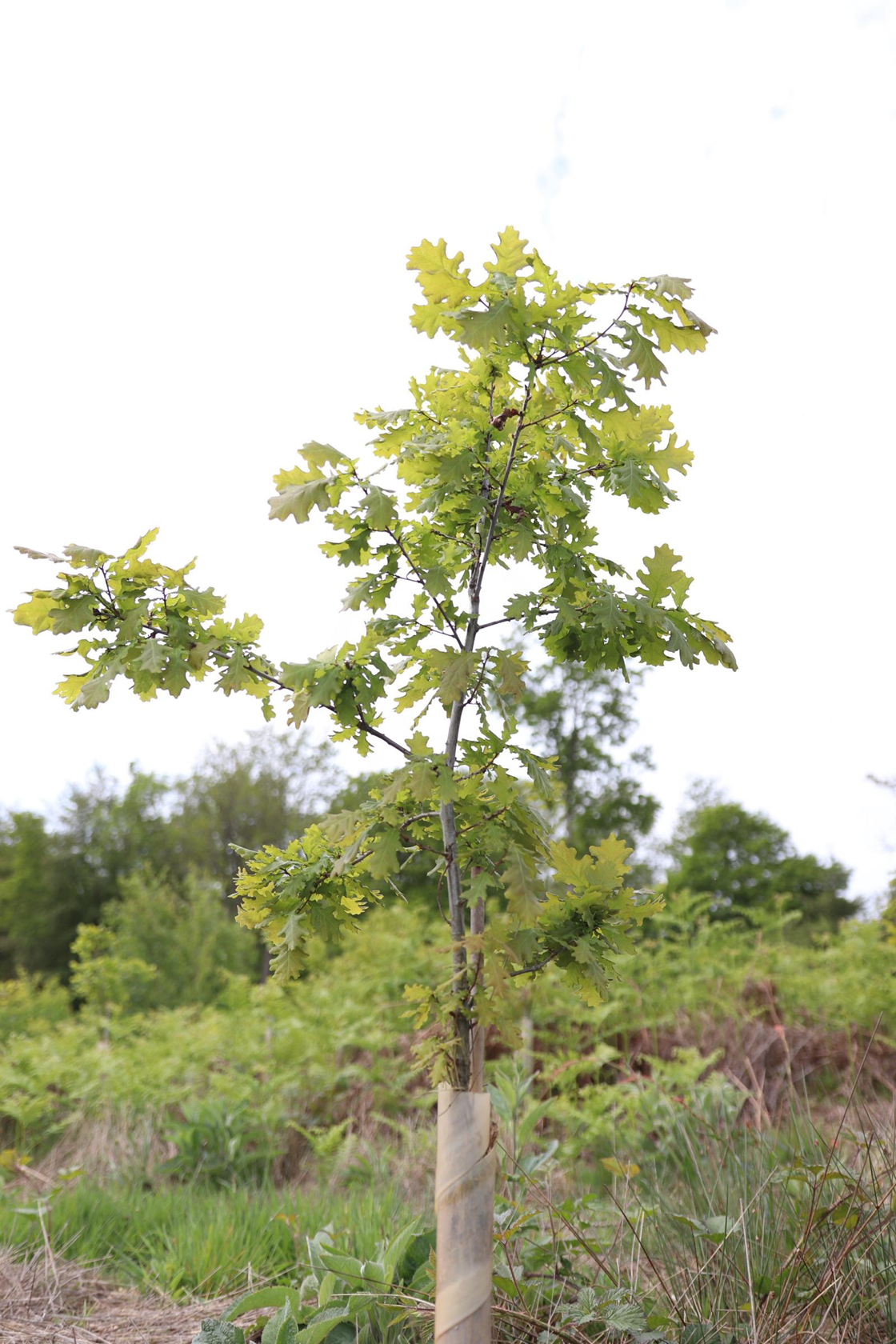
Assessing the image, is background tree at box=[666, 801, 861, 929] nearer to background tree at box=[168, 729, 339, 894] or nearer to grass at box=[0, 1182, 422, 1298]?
background tree at box=[168, 729, 339, 894]

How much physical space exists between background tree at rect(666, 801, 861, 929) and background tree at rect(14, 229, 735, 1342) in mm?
21354

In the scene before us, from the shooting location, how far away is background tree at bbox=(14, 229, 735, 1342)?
1729 mm

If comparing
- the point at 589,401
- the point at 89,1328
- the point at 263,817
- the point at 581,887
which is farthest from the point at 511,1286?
the point at 263,817

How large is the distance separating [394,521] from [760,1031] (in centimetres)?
494

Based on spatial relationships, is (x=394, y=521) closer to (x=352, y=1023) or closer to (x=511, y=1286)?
(x=511, y=1286)

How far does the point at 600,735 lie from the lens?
50.1 feet

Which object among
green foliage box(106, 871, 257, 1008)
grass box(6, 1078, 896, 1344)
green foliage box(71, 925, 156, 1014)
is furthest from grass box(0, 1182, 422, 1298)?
green foliage box(106, 871, 257, 1008)

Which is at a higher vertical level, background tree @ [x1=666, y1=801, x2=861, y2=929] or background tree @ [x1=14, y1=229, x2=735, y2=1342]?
background tree @ [x1=666, y1=801, x2=861, y2=929]

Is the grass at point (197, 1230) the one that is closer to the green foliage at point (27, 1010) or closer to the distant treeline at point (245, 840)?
the green foliage at point (27, 1010)

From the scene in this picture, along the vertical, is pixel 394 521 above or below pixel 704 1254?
above

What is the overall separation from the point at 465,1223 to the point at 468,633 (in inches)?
46.5

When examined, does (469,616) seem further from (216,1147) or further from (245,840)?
(245,840)

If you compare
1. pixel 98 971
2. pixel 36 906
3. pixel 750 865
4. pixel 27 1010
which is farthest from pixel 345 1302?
pixel 36 906

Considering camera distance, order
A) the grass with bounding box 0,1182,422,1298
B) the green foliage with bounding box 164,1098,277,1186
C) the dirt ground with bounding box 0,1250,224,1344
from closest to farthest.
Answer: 1. the dirt ground with bounding box 0,1250,224,1344
2. the grass with bounding box 0,1182,422,1298
3. the green foliage with bounding box 164,1098,277,1186
